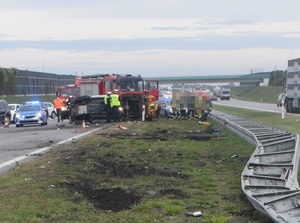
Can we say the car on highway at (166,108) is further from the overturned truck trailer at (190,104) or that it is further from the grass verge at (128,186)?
the grass verge at (128,186)

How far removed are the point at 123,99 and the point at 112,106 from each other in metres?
2.17

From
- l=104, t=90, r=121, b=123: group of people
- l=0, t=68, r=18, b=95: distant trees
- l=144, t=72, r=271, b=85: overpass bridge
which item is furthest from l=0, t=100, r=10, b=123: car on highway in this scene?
l=144, t=72, r=271, b=85: overpass bridge

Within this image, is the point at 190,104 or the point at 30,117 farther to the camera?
the point at 190,104

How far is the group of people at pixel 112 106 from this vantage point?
117 ft

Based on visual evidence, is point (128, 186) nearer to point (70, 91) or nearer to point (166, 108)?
point (70, 91)

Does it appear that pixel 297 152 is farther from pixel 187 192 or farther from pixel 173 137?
pixel 173 137

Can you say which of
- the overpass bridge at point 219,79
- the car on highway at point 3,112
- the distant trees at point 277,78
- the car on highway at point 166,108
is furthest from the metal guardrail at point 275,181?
the overpass bridge at point 219,79

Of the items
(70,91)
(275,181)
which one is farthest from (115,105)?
(275,181)

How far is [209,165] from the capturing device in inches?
587

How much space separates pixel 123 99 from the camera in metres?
38.0

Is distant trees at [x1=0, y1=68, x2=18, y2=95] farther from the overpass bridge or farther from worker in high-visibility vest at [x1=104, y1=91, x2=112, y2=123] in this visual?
the overpass bridge

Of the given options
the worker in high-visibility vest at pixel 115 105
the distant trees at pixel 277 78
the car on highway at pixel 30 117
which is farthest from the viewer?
the distant trees at pixel 277 78

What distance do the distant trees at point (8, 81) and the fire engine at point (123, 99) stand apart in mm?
33442

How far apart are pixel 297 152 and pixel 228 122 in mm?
13570
